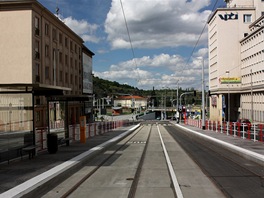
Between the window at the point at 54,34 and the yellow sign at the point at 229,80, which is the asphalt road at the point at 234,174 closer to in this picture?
the window at the point at 54,34

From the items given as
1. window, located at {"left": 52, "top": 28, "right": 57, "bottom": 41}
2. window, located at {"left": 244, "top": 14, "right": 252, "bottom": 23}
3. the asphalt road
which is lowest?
the asphalt road

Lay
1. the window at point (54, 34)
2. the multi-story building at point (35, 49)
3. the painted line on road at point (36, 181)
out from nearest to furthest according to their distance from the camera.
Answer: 1. the painted line on road at point (36, 181)
2. the multi-story building at point (35, 49)
3. the window at point (54, 34)

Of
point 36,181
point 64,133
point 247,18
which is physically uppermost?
point 247,18

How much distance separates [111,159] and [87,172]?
345 cm

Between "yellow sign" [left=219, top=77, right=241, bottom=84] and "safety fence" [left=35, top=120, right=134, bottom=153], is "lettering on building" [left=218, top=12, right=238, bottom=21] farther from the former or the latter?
"safety fence" [left=35, top=120, right=134, bottom=153]

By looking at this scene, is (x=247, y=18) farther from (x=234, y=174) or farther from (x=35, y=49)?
(x=234, y=174)

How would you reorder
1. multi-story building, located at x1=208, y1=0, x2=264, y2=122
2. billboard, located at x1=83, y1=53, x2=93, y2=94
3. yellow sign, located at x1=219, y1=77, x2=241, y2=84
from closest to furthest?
multi-story building, located at x1=208, y1=0, x2=264, y2=122 → yellow sign, located at x1=219, y1=77, x2=241, y2=84 → billboard, located at x1=83, y1=53, x2=93, y2=94

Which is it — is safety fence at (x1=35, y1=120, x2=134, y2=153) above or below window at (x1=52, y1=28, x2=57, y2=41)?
below

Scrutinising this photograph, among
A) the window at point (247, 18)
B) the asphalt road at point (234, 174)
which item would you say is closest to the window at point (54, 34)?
the asphalt road at point (234, 174)

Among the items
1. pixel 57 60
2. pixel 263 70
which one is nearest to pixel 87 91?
pixel 57 60

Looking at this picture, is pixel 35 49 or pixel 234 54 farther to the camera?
pixel 234 54

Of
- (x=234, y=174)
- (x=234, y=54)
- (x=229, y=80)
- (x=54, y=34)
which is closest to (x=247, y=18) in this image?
(x=234, y=54)

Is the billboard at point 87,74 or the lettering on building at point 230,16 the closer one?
the billboard at point 87,74

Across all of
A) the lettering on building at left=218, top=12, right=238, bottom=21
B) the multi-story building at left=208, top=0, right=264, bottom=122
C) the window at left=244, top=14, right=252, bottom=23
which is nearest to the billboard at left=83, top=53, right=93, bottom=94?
the multi-story building at left=208, top=0, right=264, bottom=122
